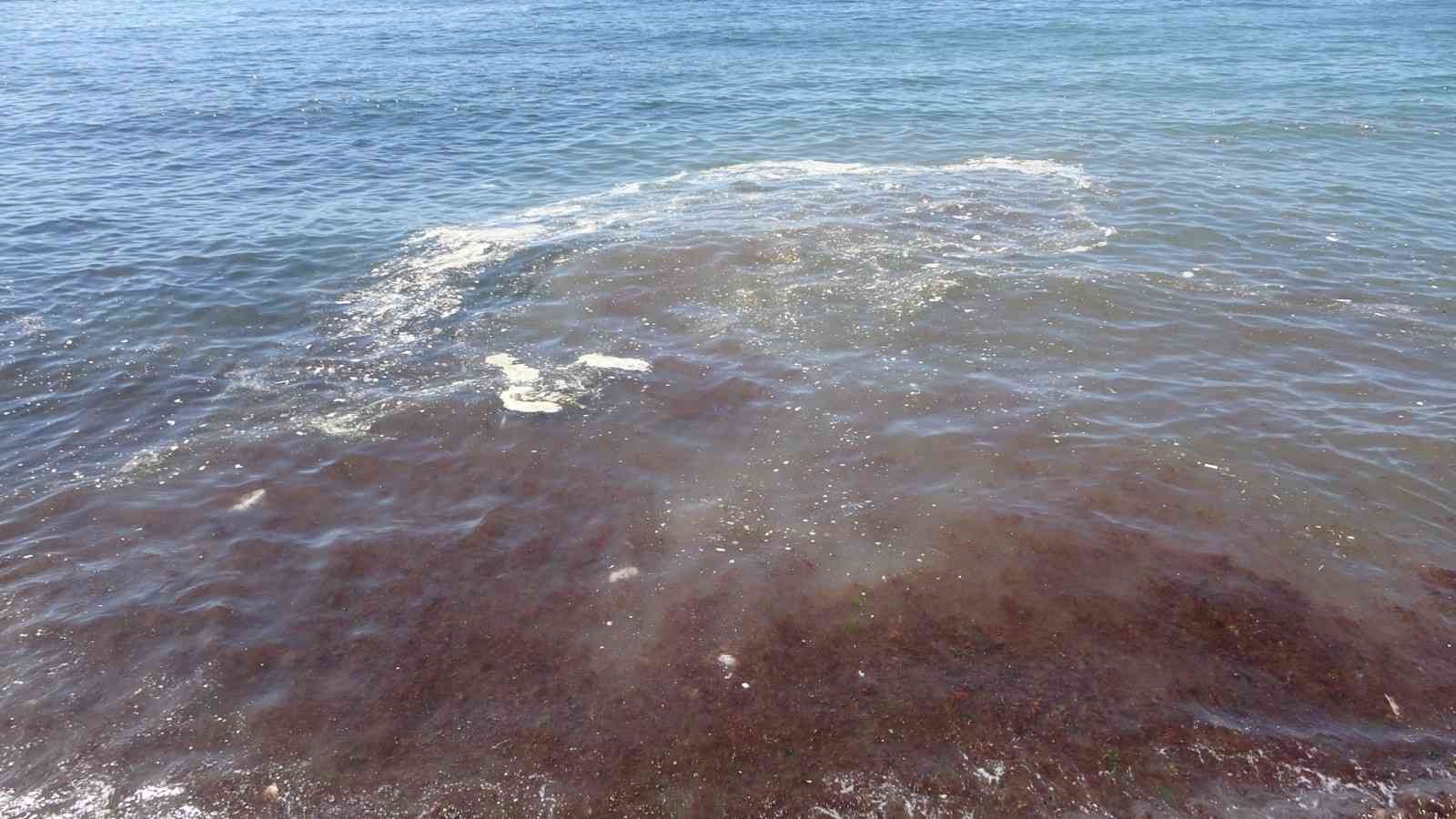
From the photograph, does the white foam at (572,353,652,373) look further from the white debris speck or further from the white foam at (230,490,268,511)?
the white foam at (230,490,268,511)


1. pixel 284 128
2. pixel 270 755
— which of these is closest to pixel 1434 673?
pixel 270 755

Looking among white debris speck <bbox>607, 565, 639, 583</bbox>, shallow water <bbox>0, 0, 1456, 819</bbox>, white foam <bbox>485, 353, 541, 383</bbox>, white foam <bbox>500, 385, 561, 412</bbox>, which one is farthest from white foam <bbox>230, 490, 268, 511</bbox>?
white debris speck <bbox>607, 565, 639, 583</bbox>

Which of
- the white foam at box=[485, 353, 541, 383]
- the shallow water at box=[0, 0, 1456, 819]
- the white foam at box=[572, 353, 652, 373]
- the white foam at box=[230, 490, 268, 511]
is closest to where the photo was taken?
the shallow water at box=[0, 0, 1456, 819]

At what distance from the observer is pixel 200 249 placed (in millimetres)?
19766

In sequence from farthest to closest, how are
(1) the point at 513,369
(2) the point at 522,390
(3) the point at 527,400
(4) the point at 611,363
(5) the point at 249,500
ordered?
(4) the point at 611,363, (1) the point at 513,369, (2) the point at 522,390, (3) the point at 527,400, (5) the point at 249,500

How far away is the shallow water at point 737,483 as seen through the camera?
7734 mm

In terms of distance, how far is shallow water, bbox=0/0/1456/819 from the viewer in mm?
7734

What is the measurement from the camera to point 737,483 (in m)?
11.5

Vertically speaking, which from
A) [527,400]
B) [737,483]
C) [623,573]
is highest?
[527,400]

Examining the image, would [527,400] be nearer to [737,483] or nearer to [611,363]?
[611,363]

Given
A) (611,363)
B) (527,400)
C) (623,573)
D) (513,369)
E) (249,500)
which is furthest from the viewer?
(611,363)

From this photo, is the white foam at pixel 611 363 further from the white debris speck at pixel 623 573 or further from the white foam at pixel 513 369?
the white debris speck at pixel 623 573

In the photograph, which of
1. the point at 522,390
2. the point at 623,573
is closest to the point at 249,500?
the point at 522,390

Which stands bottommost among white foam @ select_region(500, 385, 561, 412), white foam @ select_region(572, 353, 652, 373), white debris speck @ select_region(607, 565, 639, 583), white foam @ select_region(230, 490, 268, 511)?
white debris speck @ select_region(607, 565, 639, 583)
